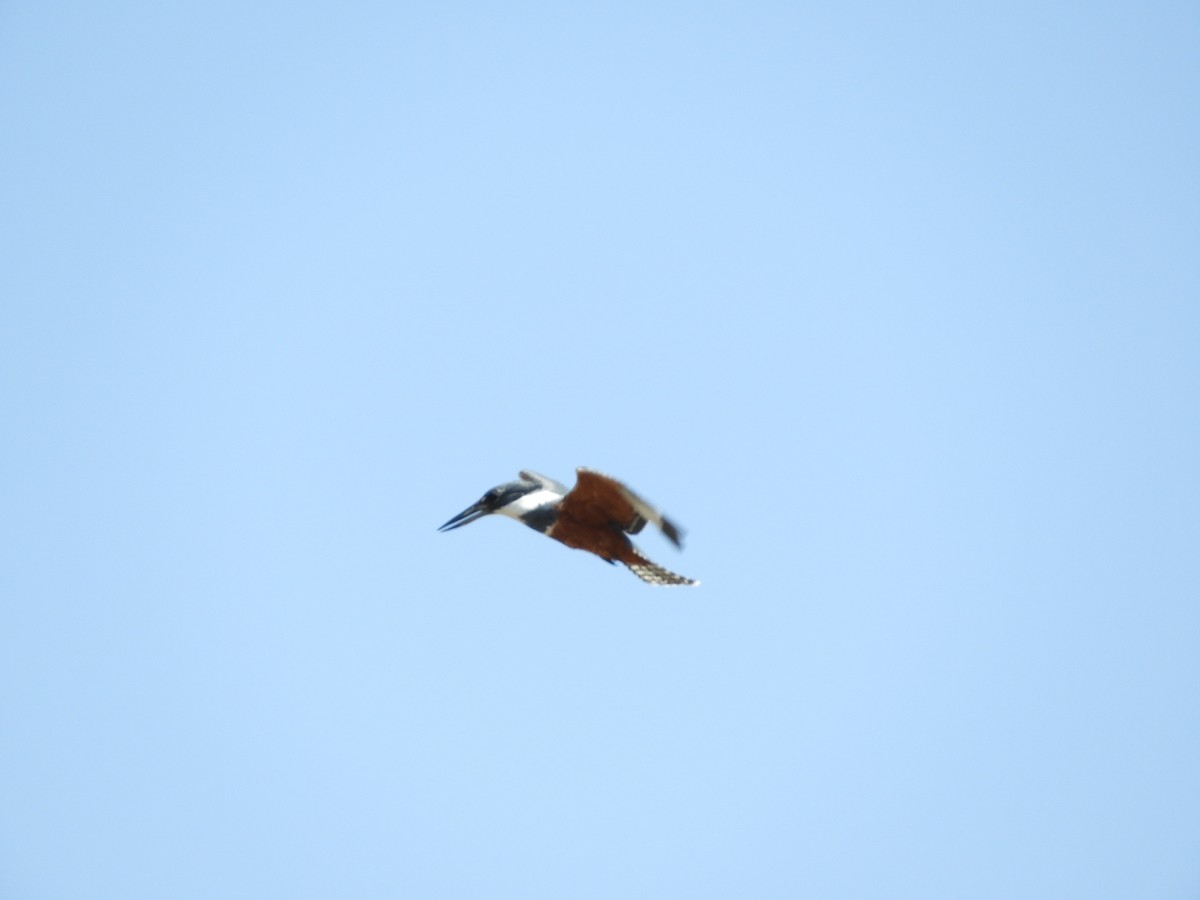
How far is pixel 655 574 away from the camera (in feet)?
41.7

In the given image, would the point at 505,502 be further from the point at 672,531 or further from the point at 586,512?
the point at 672,531

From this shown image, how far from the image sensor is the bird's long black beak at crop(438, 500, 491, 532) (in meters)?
13.4

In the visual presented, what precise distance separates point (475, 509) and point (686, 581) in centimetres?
225

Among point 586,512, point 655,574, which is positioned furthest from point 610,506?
point 655,574

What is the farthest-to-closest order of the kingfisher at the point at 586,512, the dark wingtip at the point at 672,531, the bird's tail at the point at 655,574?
the bird's tail at the point at 655,574 → the kingfisher at the point at 586,512 → the dark wingtip at the point at 672,531

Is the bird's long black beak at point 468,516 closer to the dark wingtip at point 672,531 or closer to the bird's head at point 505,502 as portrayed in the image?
the bird's head at point 505,502

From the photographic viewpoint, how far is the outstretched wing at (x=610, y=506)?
10906 mm

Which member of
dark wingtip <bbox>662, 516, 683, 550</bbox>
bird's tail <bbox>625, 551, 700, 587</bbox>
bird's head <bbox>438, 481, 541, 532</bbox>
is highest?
bird's head <bbox>438, 481, 541, 532</bbox>

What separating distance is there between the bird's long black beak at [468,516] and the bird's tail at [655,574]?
5.26 ft

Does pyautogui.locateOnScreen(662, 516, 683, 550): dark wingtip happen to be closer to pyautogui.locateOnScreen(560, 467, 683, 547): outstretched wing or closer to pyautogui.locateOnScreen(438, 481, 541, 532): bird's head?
pyautogui.locateOnScreen(560, 467, 683, 547): outstretched wing

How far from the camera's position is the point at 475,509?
1345cm

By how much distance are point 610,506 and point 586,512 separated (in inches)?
11.7

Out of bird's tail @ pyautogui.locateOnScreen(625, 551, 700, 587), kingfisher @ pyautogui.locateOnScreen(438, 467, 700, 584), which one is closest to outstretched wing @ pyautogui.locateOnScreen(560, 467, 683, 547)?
kingfisher @ pyautogui.locateOnScreen(438, 467, 700, 584)

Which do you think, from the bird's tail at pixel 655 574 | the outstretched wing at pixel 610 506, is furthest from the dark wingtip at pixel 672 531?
the bird's tail at pixel 655 574
